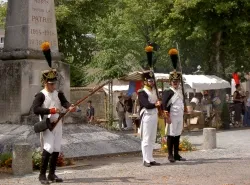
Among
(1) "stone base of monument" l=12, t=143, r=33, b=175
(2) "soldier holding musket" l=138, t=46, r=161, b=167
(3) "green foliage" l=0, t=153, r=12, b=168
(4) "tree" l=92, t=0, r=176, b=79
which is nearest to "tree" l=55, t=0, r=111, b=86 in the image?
(4) "tree" l=92, t=0, r=176, b=79

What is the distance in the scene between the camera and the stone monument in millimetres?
13023

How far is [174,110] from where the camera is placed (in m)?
12.3

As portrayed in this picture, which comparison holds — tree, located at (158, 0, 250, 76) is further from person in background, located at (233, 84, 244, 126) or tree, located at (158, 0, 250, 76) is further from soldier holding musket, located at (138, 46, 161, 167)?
soldier holding musket, located at (138, 46, 161, 167)

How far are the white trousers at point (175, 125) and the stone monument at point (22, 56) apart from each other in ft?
10.3

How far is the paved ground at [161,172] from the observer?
958 centimetres

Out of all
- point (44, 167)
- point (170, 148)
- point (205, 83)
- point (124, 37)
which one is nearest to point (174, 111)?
point (170, 148)

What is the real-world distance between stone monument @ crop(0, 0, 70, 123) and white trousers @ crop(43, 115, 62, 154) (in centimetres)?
333

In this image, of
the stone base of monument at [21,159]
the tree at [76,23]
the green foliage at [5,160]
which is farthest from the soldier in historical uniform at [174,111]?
the tree at [76,23]

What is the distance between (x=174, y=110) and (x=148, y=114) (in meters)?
0.81

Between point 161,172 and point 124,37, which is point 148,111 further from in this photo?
point 124,37

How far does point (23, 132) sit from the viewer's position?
41.1ft

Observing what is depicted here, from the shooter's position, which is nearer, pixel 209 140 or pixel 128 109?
pixel 209 140

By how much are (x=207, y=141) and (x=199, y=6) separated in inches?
426

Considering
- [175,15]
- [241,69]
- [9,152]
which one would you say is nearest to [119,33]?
[241,69]
